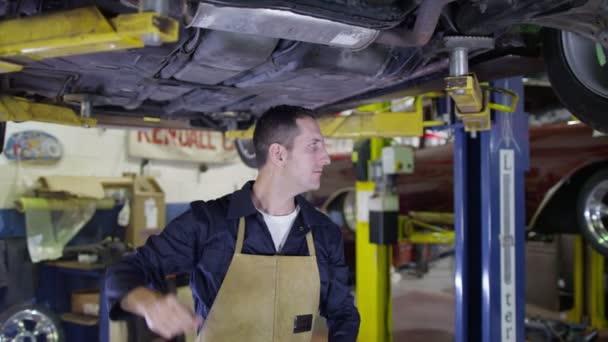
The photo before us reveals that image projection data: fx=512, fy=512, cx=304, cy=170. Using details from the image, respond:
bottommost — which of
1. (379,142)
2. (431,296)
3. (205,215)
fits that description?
(431,296)

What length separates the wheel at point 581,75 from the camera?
167 cm

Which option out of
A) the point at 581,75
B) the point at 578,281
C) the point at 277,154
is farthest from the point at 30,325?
the point at 578,281

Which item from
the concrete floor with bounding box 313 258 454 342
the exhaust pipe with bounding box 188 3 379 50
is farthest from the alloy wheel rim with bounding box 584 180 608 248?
the exhaust pipe with bounding box 188 3 379 50

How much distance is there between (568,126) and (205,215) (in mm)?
3305

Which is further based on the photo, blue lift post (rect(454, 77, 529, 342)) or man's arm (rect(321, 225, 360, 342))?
blue lift post (rect(454, 77, 529, 342))

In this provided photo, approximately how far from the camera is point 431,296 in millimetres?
5906

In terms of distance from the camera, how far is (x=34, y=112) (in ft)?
7.47

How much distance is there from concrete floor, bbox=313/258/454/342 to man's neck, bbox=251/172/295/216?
284cm

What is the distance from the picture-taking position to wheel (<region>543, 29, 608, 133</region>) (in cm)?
167

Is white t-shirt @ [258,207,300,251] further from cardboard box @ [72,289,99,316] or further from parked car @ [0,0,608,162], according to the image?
cardboard box @ [72,289,99,316]

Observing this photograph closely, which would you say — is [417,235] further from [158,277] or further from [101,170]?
[101,170]

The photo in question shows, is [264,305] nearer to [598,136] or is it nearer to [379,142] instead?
[379,142]

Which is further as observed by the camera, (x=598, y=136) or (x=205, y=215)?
(x=598, y=136)

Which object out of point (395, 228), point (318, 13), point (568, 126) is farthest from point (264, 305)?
point (568, 126)
